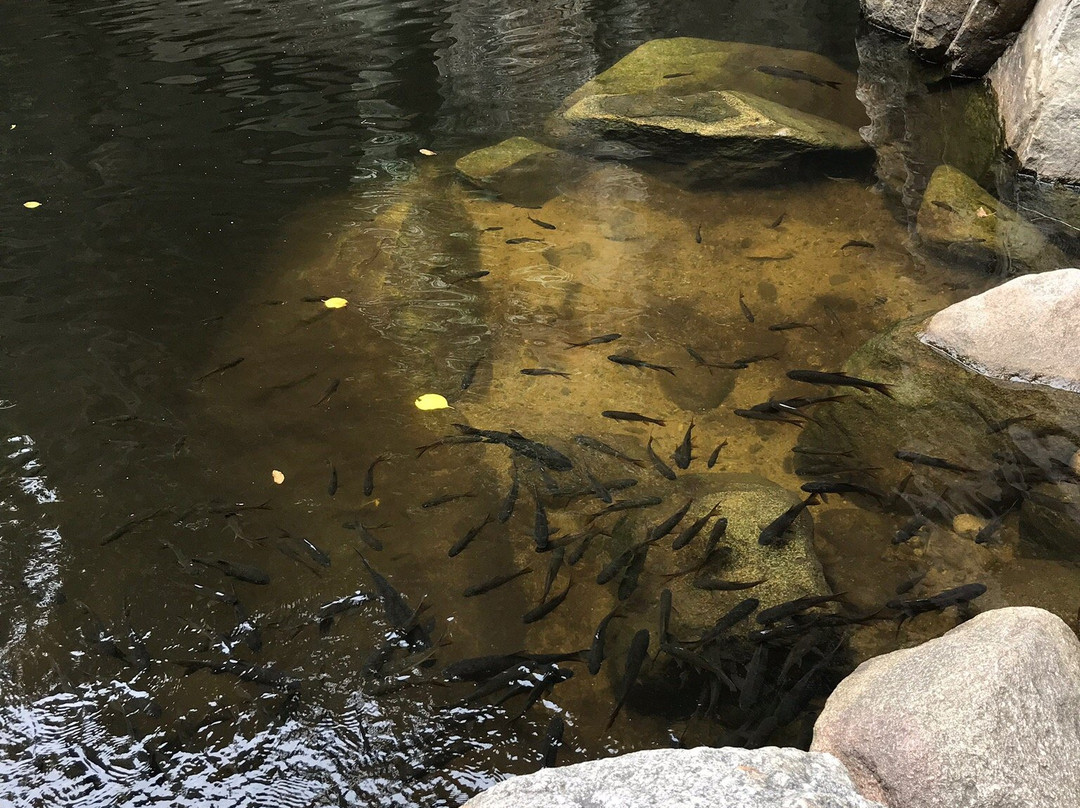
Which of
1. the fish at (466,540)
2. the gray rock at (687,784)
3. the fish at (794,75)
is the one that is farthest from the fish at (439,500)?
the fish at (794,75)

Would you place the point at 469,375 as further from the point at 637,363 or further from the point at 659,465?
the point at 659,465

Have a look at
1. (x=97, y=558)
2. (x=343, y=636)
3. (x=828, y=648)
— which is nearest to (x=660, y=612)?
(x=828, y=648)

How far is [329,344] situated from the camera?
5.61 meters

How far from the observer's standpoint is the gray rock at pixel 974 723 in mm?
2340

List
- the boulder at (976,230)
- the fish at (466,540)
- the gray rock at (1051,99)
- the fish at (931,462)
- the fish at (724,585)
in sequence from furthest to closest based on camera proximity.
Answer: the gray rock at (1051,99) < the boulder at (976,230) < the fish at (931,462) < the fish at (466,540) < the fish at (724,585)

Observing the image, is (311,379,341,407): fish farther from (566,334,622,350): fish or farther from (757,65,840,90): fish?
(757,65,840,90): fish

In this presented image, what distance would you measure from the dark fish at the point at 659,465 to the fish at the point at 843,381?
1.06 meters

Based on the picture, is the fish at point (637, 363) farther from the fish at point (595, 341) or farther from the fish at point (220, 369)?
the fish at point (220, 369)

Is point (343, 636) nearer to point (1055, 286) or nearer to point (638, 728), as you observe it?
point (638, 728)

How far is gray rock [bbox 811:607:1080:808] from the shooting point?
7.68ft

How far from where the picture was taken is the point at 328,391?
5156 millimetres

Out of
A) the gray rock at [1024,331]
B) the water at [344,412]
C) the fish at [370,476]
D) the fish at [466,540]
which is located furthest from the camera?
the gray rock at [1024,331]

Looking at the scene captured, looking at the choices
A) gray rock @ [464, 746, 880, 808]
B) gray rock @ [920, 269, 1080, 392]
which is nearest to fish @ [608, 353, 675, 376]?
gray rock @ [920, 269, 1080, 392]

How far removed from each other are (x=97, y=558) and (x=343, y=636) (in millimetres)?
1411
